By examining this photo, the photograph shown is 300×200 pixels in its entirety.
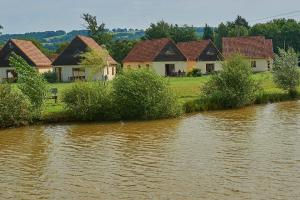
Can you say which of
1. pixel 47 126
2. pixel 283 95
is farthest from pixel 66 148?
pixel 283 95

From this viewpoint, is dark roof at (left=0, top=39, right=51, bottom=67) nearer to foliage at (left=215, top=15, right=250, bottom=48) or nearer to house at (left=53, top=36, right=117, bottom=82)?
house at (left=53, top=36, right=117, bottom=82)

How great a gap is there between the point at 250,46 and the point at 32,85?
51.7 metres

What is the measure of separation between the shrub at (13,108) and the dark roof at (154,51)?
41234 mm

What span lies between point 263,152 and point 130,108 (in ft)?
41.7

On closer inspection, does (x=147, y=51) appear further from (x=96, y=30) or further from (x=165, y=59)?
(x=96, y=30)

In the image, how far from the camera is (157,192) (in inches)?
594

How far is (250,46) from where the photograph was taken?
257ft

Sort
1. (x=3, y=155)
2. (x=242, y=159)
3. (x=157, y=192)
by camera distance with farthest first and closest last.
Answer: (x=3, y=155) < (x=242, y=159) < (x=157, y=192)

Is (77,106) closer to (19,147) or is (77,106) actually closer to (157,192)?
(19,147)

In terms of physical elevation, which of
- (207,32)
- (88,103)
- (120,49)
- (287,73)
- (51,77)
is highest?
(207,32)

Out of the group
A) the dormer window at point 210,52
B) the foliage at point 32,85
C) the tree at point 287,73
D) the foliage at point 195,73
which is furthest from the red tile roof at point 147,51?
the foliage at point 32,85

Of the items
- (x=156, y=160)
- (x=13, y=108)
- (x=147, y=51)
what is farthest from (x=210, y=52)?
(x=156, y=160)

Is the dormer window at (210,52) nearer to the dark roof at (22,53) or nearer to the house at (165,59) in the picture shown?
the house at (165,59)

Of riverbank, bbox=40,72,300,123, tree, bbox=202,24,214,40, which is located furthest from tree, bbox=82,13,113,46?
riverbank, bbox=40,72,300,123
